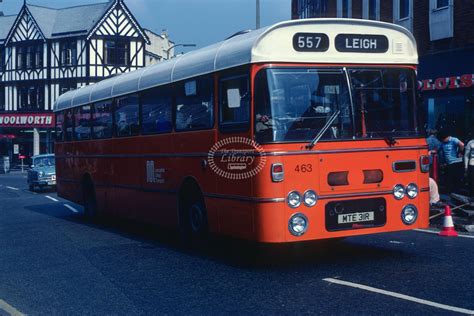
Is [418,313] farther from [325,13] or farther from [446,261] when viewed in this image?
[325,13]

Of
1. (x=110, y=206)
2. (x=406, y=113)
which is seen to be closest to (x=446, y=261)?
(x=406, y=113)

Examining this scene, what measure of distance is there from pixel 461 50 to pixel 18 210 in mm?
13953

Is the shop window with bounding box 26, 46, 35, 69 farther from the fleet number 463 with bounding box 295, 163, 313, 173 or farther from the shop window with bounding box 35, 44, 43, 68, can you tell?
the fleet number 463 with bounding box 295, 163, 313, 173

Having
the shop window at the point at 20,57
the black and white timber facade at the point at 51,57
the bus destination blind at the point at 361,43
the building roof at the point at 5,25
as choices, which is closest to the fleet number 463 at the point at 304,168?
the bus destination blind at the point at 361,43

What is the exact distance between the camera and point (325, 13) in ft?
106

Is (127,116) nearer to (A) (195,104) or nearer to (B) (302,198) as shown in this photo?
(A) (195,104)

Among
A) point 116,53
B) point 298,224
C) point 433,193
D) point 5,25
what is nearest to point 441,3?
point 433,193

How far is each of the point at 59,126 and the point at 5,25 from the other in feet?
166

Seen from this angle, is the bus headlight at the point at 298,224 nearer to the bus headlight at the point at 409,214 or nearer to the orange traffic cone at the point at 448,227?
the bus headlight at the point at 409,214

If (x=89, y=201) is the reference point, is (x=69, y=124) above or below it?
above

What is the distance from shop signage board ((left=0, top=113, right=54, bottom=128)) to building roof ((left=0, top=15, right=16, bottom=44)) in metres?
7.59

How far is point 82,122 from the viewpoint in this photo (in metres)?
15.7

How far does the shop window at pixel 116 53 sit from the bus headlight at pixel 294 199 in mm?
46453

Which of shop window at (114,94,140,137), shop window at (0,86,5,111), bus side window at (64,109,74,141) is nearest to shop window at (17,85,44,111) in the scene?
shop window at (0,86,5,111)
